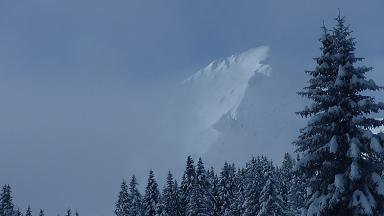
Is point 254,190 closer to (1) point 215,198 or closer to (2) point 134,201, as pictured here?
(1) point 215,198

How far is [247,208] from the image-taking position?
66.0 metres

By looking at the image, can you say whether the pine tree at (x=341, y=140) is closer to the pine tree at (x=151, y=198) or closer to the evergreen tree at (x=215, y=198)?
the pine tree at (x=151, y=198)

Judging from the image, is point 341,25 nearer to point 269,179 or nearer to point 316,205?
point 316,205

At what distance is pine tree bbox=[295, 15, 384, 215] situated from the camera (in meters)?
23.4

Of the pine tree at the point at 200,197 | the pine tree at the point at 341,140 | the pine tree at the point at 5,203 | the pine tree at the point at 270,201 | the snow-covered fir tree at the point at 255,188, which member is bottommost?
the pine tree at the point at 341,140

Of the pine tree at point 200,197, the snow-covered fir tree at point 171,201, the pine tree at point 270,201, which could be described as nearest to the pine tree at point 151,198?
the snow-covered fir tree at point 171,201

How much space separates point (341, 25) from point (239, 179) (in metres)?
75.3

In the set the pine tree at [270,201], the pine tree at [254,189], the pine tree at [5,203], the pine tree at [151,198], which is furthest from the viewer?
the pine tree at [5,203]

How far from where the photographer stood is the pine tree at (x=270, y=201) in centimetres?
6188

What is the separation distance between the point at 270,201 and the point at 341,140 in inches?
1538

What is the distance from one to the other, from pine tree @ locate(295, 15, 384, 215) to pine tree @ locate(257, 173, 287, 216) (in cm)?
3633

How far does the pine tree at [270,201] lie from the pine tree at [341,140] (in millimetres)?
36327

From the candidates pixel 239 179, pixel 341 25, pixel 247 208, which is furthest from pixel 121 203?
pixel 341 25

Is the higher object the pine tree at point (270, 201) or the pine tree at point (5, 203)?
the pine tree at point (5, 203)
